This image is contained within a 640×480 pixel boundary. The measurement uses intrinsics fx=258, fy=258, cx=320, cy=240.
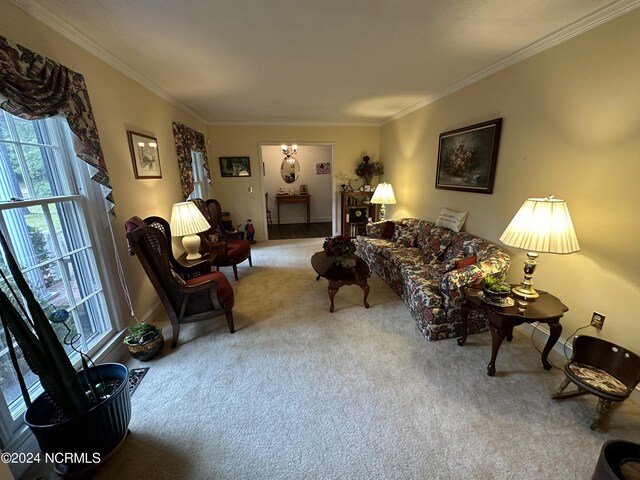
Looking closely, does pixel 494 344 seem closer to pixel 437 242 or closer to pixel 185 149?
pixel 437 242

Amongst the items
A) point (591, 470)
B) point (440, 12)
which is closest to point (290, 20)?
point (440, 12)

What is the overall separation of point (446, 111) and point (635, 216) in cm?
239

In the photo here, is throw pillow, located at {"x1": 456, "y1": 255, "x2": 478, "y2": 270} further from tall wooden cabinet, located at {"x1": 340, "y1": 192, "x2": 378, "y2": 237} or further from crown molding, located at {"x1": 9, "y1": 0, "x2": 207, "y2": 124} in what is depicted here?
crown molding, located at {"x1": 9, "y1": 0, "x2": 207, "y2": 124}

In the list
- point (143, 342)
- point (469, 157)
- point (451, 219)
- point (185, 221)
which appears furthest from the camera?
point (451, 219)

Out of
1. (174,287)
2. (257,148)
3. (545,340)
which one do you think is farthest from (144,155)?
(545,340)

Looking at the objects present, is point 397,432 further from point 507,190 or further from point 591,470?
point 507,190

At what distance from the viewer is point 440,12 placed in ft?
5.51

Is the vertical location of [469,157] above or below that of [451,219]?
above

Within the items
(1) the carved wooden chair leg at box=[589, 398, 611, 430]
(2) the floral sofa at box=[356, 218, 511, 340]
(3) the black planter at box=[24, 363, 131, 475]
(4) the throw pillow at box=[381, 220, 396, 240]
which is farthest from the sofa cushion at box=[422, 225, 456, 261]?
(3) the black planter at box=[24, 363, 131, 475]

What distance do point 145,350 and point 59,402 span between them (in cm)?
89

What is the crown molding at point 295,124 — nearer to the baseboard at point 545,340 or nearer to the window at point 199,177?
the window at point 199,177

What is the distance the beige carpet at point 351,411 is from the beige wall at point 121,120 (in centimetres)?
110

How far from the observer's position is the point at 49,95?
1517 mm

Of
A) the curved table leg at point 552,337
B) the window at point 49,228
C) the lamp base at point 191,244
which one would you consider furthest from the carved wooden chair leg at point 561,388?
the lamp base at point 191,244
